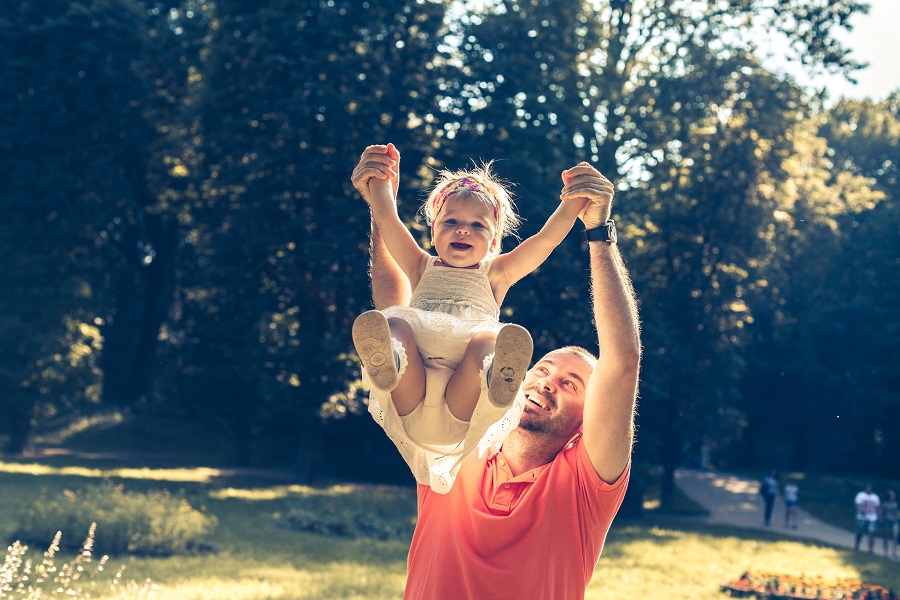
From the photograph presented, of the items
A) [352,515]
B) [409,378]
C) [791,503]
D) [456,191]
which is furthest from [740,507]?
[409,378]

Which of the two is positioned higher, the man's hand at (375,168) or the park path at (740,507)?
the man's hand at (375,168)

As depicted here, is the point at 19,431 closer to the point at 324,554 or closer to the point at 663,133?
the point at 324,554

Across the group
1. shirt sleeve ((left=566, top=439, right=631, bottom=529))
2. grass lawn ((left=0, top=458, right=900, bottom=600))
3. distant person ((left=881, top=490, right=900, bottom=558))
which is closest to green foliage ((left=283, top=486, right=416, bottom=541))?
grass lawn ((left=0, top=458, right=900, bottom=600))

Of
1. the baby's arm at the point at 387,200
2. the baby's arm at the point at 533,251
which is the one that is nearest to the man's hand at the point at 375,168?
the baby's arm at the point at 387,200

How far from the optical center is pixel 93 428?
113 ft

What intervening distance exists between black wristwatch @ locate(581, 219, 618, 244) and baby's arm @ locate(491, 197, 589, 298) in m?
0.31

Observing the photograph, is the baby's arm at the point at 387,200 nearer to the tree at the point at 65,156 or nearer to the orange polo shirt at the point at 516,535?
the orange polo shirt at the point at 516,535

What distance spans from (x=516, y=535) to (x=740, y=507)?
3561 cm

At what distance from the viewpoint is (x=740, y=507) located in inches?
1464

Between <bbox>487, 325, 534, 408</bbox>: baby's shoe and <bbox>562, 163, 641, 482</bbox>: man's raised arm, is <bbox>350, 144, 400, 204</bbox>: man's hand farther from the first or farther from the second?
<bbox>487, 325, 534, 408</bbox>: baby's shoe

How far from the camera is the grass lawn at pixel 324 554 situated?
13.2 meters

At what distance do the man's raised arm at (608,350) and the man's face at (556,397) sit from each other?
254mm

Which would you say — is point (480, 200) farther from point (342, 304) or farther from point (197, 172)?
point (197, 172)

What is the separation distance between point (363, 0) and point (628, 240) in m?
9.10
